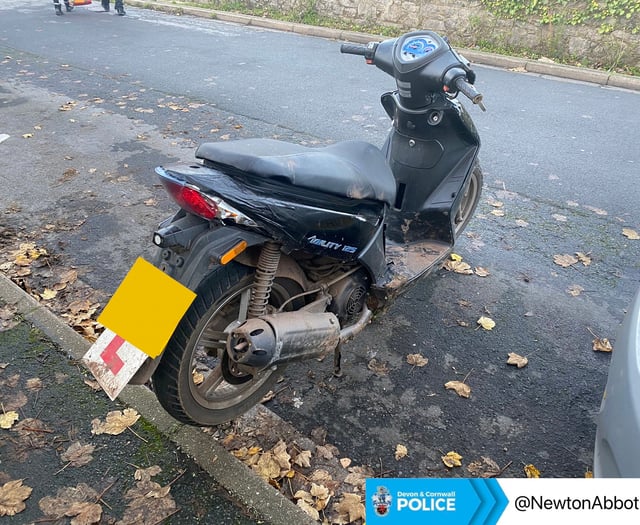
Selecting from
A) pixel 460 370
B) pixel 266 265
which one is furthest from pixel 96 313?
pixel 460 370

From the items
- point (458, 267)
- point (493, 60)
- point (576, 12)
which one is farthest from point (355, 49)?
point (576, 12)

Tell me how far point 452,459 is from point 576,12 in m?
9.14

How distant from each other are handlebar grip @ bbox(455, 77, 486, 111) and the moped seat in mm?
481

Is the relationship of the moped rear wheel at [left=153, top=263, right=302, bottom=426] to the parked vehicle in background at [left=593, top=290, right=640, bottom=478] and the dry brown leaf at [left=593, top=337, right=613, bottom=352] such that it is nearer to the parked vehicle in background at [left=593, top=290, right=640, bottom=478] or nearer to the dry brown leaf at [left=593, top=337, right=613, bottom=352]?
the parked vehicle in background at [left=593, top=290, right=640, bottom=478]

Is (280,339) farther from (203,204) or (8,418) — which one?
(8,418)

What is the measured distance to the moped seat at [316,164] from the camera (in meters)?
2.01

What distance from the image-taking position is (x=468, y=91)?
2.44m

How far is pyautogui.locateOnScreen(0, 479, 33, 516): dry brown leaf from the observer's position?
2014 mm

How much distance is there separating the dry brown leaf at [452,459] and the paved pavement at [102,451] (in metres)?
0.67

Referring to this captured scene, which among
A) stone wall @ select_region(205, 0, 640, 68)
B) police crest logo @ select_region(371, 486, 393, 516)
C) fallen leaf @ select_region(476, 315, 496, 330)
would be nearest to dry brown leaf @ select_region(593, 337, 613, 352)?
fallen leaf @ select_region(476, 315, 496, 330)

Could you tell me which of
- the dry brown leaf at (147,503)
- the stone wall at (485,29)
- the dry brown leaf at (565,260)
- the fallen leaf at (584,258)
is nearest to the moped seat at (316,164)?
the dry brown leaf at (147,503)

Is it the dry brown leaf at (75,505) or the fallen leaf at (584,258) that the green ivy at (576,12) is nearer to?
the fallen leaf at (584,258)

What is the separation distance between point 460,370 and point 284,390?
942 mm

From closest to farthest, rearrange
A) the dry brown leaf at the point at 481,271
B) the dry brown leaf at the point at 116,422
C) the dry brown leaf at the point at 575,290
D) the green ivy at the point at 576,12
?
the dry brown leaf at the point at 116,422
the dry brown leaf at the point at 575,290
the dry brown leaf at the point at 481,271
the green ivy at the point at 576,12
